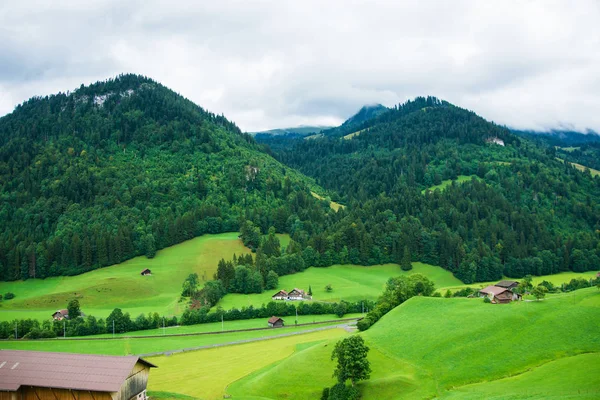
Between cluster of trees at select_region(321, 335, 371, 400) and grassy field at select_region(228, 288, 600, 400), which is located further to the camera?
cluster of trees at select_region(321, 335, 371, 400)

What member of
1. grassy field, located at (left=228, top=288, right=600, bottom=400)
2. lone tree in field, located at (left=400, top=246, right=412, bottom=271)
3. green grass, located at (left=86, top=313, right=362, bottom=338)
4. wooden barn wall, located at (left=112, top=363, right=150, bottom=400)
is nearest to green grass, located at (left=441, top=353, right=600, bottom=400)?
grassy field, located at (left=228, top=288, right=600, bottom=400)

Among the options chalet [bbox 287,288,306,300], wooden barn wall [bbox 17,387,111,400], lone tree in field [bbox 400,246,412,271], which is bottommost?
wooden barn wall [bbox 17,387,111,400]

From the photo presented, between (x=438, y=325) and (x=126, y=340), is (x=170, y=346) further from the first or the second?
(x=438, y=325)

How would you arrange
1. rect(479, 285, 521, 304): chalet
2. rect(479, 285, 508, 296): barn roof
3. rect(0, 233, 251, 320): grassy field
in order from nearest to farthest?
rect(479, 285, 521, 304): chalet → rect(479, 285, 508, 296): barn roof → rect(0, 233, 251, 320): grassy field

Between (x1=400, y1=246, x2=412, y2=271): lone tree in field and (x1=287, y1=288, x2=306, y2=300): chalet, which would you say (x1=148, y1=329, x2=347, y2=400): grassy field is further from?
(x1=400, y1=246, x2=412, y2=271): lone tree in field

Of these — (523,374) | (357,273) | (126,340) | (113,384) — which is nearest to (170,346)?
(126,340)

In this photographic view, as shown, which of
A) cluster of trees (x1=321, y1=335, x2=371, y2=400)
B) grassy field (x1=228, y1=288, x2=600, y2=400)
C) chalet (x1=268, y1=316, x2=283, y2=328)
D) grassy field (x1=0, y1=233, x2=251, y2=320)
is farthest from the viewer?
grassy field (x1=0, y1=233, x2=251, y2=320)

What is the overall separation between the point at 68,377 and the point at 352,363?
29.5m

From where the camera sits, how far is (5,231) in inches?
6885

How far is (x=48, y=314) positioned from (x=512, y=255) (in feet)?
476

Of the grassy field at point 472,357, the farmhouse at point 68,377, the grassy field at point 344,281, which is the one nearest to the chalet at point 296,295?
the grassy field at point 344,281

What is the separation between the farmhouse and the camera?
4256cm

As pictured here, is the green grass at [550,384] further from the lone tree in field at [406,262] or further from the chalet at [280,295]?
the lone tree in field at [406,262]

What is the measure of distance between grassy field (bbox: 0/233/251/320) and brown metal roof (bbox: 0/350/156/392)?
6763 centimetres
